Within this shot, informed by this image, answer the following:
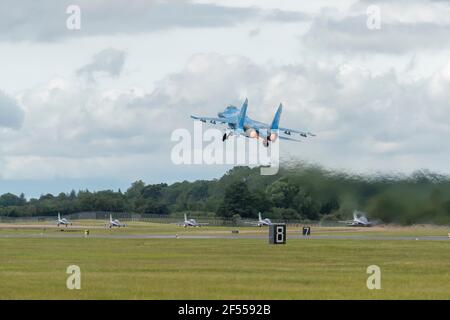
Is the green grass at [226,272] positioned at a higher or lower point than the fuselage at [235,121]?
lower

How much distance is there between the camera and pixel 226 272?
186ft

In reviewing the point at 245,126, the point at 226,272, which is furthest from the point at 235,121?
the point at 226,272

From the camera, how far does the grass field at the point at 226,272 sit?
1729 inches

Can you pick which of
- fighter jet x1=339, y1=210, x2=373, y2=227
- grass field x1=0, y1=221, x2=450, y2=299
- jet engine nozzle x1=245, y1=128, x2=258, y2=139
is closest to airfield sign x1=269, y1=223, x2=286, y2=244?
grass field x1=0, y1=221, x2=450, y2=299

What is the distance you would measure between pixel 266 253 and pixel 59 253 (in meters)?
15.3

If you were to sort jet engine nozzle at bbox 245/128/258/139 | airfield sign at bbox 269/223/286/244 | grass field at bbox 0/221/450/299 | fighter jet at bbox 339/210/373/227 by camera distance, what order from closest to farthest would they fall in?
grass field at bbox 0/221/450/299 < airfield sign at bbox 269/223/286/244 < fighter jet at bbox 339/210/373/227 < jet engine nozzle at bbox 245/128/258/139

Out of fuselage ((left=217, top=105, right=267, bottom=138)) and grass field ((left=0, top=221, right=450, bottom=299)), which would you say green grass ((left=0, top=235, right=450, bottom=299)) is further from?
fuselage ((left=217, top=105, right=267, bottom=138))

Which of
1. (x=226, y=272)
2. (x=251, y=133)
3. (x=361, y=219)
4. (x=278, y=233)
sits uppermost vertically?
(x=251, y=133)

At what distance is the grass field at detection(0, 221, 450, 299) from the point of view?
43906 mm

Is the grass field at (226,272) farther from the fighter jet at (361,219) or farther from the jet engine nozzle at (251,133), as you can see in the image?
the jet engine nozzle at (251,133)

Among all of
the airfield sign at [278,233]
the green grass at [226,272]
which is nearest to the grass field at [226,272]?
the green grass at [226,272]

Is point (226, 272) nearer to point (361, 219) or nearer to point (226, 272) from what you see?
point (226, 272)
